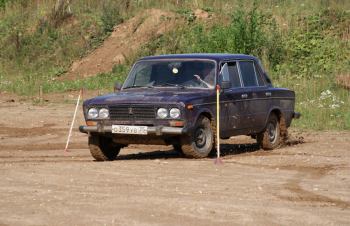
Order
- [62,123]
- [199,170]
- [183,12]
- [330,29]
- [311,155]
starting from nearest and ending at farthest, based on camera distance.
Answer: [199,170] → [311,155] → [62,123] → [330,29] → [183,12]

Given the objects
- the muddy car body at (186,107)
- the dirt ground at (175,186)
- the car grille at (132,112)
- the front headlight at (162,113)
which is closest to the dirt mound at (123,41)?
the dirt ground at (175,186)

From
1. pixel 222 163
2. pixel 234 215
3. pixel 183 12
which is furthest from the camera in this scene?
pixel 183 12

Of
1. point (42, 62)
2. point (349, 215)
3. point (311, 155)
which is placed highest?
point (349, 215)

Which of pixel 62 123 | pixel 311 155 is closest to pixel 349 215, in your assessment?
pixel 311 155

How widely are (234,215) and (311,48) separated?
24.8 meters

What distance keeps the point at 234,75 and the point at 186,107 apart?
2251 mm

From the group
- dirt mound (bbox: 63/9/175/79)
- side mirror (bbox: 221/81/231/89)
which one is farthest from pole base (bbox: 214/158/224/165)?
dirt mound (bbox: 63/9/175/79)

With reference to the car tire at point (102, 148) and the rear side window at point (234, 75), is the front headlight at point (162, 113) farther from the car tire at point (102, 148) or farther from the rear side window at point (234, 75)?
the rear side window at point (234, 75)

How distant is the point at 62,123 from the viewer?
24.7 metres

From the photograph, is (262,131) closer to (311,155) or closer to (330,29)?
(311,155)

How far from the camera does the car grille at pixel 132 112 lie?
1561 centimetres

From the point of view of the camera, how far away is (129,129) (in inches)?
614

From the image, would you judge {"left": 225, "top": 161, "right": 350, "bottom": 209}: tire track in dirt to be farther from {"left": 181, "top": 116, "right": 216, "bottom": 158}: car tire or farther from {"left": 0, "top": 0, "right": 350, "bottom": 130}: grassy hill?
{"left": 0, "top": 0, "right": 350, "bottom": 130}: grassy hill

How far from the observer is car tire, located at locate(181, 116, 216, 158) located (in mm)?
15844
